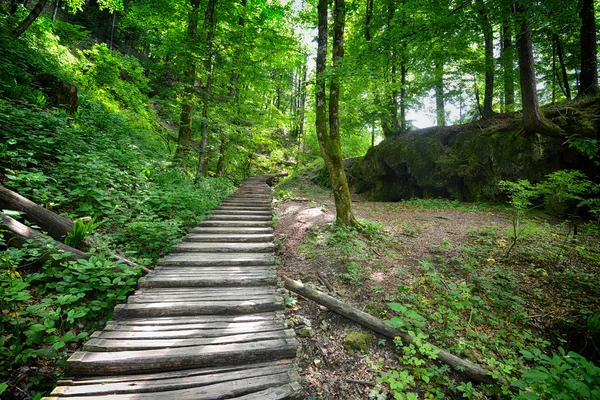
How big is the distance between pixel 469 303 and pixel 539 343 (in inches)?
37.3

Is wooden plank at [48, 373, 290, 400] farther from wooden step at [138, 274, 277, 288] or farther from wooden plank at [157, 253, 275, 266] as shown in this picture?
wooden plank at [157, 253, 275, 266]

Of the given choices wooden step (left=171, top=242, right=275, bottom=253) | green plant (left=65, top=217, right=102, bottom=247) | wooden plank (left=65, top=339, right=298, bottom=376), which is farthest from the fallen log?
green plant (left=65, top=217, right=102, bottom=247)

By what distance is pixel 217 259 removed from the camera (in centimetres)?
417

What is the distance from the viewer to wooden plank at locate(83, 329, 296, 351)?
2232 millimetres

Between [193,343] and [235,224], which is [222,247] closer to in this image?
[235,224]

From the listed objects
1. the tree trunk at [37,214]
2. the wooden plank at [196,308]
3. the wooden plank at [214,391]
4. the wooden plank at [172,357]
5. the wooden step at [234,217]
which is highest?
the tree trunk at [37,214]

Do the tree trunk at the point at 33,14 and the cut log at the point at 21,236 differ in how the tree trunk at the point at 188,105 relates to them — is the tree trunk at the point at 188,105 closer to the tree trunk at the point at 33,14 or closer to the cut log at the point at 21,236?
the tree trunk at the point at 33,14

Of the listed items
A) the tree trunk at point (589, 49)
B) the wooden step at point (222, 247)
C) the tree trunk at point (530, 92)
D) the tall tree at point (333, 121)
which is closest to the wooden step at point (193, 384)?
the wooden step at point (222, 247)

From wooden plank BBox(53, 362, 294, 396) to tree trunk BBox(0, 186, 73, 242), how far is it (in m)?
2.70

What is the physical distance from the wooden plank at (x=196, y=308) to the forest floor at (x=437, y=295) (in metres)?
0.82

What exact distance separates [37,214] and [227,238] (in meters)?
2.99

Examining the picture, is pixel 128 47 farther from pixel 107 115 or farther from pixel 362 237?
pixel 362 237

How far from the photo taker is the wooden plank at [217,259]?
3961 millimetres

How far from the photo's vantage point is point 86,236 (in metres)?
3.59
